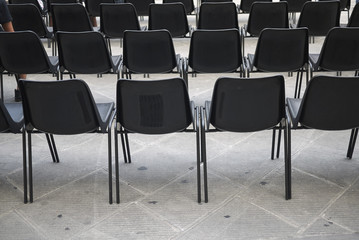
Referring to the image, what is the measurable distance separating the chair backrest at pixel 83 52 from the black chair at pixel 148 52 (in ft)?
0.64

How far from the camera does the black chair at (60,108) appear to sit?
344cm

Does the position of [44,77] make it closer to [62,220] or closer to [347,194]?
[62,220]

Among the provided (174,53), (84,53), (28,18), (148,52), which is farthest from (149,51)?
(28,18)

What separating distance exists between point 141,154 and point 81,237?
127 centimetres

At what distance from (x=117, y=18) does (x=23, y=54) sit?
1.58 metres

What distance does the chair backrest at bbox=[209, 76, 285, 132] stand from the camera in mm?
3418

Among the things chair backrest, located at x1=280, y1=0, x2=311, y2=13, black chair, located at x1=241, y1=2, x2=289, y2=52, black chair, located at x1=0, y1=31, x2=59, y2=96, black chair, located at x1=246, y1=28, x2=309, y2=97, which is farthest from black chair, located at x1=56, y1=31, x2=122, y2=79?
chair backrest, located at x1=280, y1=0, x2=311, y2=13

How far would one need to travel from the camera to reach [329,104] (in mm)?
3482

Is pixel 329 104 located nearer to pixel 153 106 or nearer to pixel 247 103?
pixel 247 103

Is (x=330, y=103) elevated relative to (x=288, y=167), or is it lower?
elevated

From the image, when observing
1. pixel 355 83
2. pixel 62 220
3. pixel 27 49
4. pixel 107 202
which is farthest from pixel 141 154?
pixel 355 83

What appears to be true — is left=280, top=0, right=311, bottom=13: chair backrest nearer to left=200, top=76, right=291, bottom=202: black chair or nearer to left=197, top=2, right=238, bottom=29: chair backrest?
left=197, top=2, right=238, bottom=29: chair backrest

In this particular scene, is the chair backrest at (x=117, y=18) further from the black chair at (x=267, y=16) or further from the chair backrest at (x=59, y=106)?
the chair backrest at (x=59, y=106)

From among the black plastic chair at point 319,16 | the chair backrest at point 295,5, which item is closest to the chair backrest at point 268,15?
the black plastic chair at point 319,16
